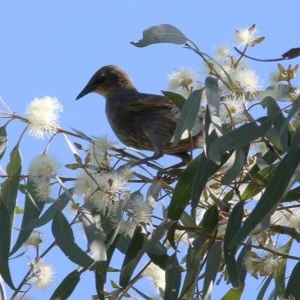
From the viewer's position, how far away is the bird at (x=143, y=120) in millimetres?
4699

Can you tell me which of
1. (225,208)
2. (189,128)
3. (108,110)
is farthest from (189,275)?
(108,110)

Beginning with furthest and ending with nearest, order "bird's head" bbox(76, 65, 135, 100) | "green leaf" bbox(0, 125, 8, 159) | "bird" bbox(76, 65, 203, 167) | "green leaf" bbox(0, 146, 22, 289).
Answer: "bird's head" bbox(76, 65, 135, 100), "bird" bbox(76, 65, 203, 167), "green leaf" bbox(0, 125, 8, 159), "green leaf" bbox(0, 146, 22, 289)

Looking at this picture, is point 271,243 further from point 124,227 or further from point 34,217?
point 34,217

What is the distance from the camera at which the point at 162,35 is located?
3111 mm

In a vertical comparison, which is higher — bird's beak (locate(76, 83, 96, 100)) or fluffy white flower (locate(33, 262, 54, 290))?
bird's beak (locate(76, 83, 96, 100))

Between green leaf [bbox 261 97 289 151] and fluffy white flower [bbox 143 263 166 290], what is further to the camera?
fluffy white flower [bbox 143 263 166 290]

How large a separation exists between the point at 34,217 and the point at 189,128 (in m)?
0.70

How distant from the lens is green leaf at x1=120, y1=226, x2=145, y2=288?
3070 mm

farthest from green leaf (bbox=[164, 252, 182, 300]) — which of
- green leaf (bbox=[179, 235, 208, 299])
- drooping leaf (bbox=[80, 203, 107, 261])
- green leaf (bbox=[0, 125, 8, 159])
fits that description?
green leaf (bbox=[0, 125, 8, 159])

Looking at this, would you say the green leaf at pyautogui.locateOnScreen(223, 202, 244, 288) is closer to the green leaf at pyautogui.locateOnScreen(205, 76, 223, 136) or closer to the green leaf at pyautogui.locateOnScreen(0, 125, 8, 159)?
the green leaf at pyautogui.locateOnScreen(205, 76, 223, 136)

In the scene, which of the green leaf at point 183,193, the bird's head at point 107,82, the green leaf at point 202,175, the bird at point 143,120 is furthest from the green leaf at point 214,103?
the bird's head at point 107,82

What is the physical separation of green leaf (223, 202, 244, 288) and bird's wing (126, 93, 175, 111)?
167 centimetres

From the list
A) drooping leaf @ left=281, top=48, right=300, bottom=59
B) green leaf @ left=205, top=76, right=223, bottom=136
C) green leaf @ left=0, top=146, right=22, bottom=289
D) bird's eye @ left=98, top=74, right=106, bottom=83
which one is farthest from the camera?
bird's eye @ left=98, top=74, right=106, bottom=83

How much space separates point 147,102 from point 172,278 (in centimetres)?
182
